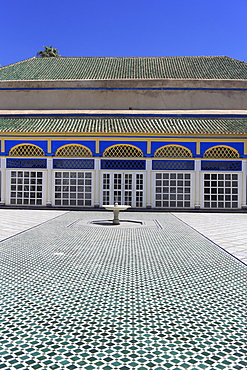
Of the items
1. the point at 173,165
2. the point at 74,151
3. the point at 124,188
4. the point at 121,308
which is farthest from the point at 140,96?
the point at 121,308

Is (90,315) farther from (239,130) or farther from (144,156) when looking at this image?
(239,130)

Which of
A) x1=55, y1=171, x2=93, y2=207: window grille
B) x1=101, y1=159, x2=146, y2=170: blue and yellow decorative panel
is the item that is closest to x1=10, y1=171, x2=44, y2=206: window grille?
x1=55, y1=171, x2=93, y2=207: window grille

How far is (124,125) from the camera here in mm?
15008

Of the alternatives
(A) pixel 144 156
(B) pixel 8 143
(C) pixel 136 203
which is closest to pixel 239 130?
(A) pixel 144 156

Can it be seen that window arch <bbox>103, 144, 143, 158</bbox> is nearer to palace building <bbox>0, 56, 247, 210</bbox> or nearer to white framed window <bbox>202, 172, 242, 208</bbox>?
palace building <bbox>0, 56, 247, 210</bbox>

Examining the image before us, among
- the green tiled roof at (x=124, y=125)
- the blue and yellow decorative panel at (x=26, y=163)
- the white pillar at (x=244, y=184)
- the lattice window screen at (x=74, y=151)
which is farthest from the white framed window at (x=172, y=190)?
the blue and yellow decorative panel at (x=26, y=163)

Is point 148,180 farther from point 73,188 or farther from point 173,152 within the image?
point 73,188

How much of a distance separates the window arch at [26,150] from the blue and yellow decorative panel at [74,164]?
814mm

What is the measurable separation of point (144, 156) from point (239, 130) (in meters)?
4.20

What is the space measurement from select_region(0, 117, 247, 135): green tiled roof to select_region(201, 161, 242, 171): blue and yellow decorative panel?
1.28m

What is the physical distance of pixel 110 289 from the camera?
11.8 feet

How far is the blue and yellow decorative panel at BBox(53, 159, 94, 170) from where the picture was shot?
47.5 ft

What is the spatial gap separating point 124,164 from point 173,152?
86.7 inches

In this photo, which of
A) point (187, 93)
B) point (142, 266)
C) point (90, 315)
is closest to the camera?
point (90, 315)
